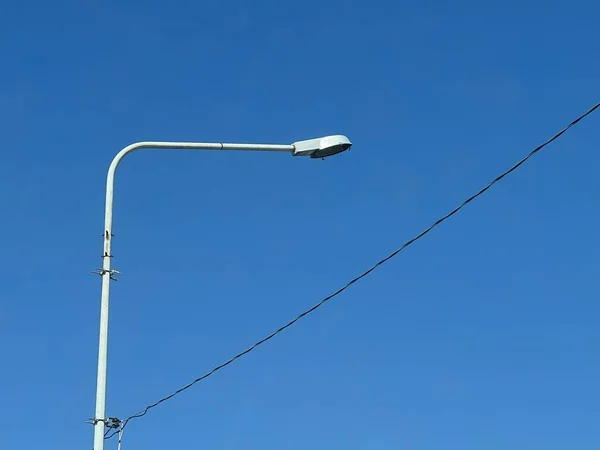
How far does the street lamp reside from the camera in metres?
11.9

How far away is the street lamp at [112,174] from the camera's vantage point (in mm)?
11906

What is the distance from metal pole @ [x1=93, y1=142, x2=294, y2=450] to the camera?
1186 centimetres

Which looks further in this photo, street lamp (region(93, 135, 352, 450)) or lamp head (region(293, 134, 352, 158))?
lamp head (region(293, 134, 352, 158))

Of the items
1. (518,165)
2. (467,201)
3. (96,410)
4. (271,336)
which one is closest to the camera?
(96,410)

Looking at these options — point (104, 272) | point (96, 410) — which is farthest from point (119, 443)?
point (104, 272)

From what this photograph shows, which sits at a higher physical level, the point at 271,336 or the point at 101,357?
the point at 271,336

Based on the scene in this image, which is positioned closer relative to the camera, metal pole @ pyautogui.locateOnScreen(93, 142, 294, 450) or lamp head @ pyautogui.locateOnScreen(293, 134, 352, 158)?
metal pole @ pyautogui.locateOnScreen(93, 142, 294, 450)

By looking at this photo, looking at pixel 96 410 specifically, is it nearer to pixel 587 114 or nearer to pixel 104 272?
Answer: pixel 104 272

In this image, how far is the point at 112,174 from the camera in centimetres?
1288

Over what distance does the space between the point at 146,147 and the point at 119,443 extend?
381 centimetres

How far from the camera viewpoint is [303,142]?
1384cm

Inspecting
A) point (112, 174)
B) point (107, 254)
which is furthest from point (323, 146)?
point (107, 254)

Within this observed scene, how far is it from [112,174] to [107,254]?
1.02m

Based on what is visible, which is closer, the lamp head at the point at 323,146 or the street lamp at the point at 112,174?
the street lamp at the point at 112,174
